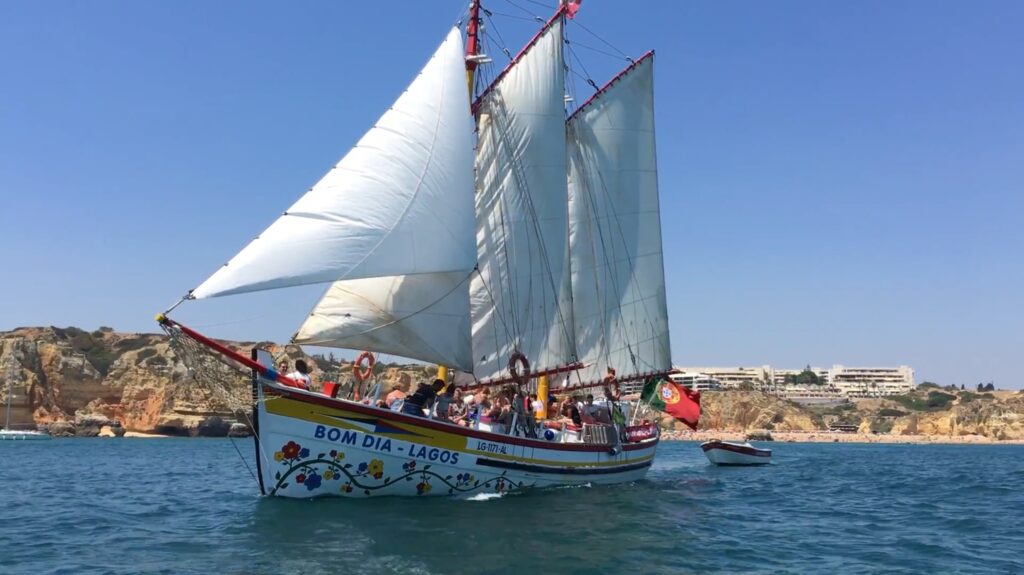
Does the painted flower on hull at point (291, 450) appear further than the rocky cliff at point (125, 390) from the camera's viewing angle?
No

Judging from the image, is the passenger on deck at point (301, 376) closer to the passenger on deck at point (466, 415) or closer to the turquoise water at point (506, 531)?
the turquoise water at point (506, 531)

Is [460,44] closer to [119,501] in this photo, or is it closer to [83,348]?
[119,501]

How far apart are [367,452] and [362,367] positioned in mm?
3250

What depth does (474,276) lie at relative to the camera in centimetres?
2883

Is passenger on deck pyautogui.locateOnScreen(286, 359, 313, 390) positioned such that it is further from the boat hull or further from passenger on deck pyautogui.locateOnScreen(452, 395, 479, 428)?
passenger on deck pyautogui.locateOnScreen(452, 395, 479, 428)

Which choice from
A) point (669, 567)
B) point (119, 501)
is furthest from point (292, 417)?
point (669, 567)

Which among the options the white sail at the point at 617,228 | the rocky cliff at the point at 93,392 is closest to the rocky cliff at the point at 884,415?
the rocky cliff at the point at 93,392

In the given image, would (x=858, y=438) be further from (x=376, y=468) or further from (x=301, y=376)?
(x=301, y=376)

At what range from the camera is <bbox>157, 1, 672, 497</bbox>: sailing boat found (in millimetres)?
19656

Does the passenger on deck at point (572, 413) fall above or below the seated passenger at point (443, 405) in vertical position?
below

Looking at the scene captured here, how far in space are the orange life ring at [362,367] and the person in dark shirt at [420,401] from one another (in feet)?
5.87

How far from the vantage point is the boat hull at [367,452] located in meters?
19.5

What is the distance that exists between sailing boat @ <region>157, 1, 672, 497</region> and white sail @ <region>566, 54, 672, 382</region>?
7 cm

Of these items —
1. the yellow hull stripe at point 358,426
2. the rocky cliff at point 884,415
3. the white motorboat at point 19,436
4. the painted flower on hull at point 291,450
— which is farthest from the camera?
the rocky cliff at point 884,415
